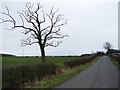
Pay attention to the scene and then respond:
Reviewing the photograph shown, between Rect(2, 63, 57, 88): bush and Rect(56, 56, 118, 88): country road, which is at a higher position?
Rect(2, 63, 57, 88): bush

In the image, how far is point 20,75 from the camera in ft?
55.1

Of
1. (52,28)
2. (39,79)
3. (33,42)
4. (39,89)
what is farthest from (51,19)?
(39,89)

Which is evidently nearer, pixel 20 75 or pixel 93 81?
pixel 20 75

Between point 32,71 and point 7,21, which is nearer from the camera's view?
point 32,71

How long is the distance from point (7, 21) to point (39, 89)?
27.1 meters

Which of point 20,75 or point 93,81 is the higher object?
point 20,75

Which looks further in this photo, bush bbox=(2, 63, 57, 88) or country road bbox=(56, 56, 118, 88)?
country road bbox=(56, 56, 118, 88)

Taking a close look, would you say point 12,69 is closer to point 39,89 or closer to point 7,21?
point 39,89

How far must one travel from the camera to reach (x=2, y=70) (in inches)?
569

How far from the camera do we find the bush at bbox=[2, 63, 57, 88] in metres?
14.7

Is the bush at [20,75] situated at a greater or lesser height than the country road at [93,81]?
greater

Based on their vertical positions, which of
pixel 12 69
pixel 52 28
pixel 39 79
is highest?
pixel 52 28

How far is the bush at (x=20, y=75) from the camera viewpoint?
14685 mm

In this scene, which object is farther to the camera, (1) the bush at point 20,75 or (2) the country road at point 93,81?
(2) the country road at point 93,81
